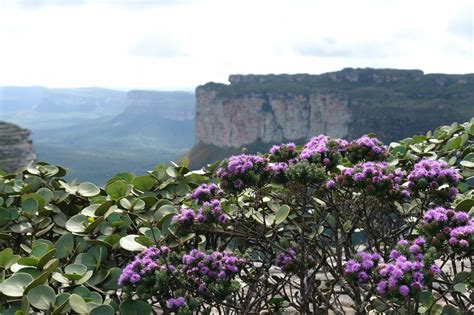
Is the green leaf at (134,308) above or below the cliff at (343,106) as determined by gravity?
above

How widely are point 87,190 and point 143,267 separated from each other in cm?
243

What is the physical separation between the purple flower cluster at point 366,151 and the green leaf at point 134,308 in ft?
9.57

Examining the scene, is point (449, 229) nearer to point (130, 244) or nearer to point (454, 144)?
point (130, 244)

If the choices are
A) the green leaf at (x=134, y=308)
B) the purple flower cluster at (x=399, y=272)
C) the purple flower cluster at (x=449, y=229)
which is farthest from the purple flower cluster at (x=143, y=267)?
the purple flower cluster at (x=449, y=229)

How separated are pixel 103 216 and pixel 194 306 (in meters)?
1.86

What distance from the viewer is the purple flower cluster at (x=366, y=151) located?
6422 mm

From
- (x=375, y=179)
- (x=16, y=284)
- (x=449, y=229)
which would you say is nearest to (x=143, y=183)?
(x=16, y=284)

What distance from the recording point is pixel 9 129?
12219cm

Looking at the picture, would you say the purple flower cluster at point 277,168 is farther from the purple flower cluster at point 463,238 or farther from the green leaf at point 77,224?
the green leaf at point 77,224

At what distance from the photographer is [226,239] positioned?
6.95 meters

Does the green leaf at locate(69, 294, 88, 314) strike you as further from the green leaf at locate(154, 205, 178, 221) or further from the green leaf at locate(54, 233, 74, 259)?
the green leaf at locate(154, 205, 178, 221)

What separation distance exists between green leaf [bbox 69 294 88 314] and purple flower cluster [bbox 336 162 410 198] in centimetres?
279

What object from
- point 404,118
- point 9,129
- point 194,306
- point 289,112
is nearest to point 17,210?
point 194,306

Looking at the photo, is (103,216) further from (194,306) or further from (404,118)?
(404,118)
